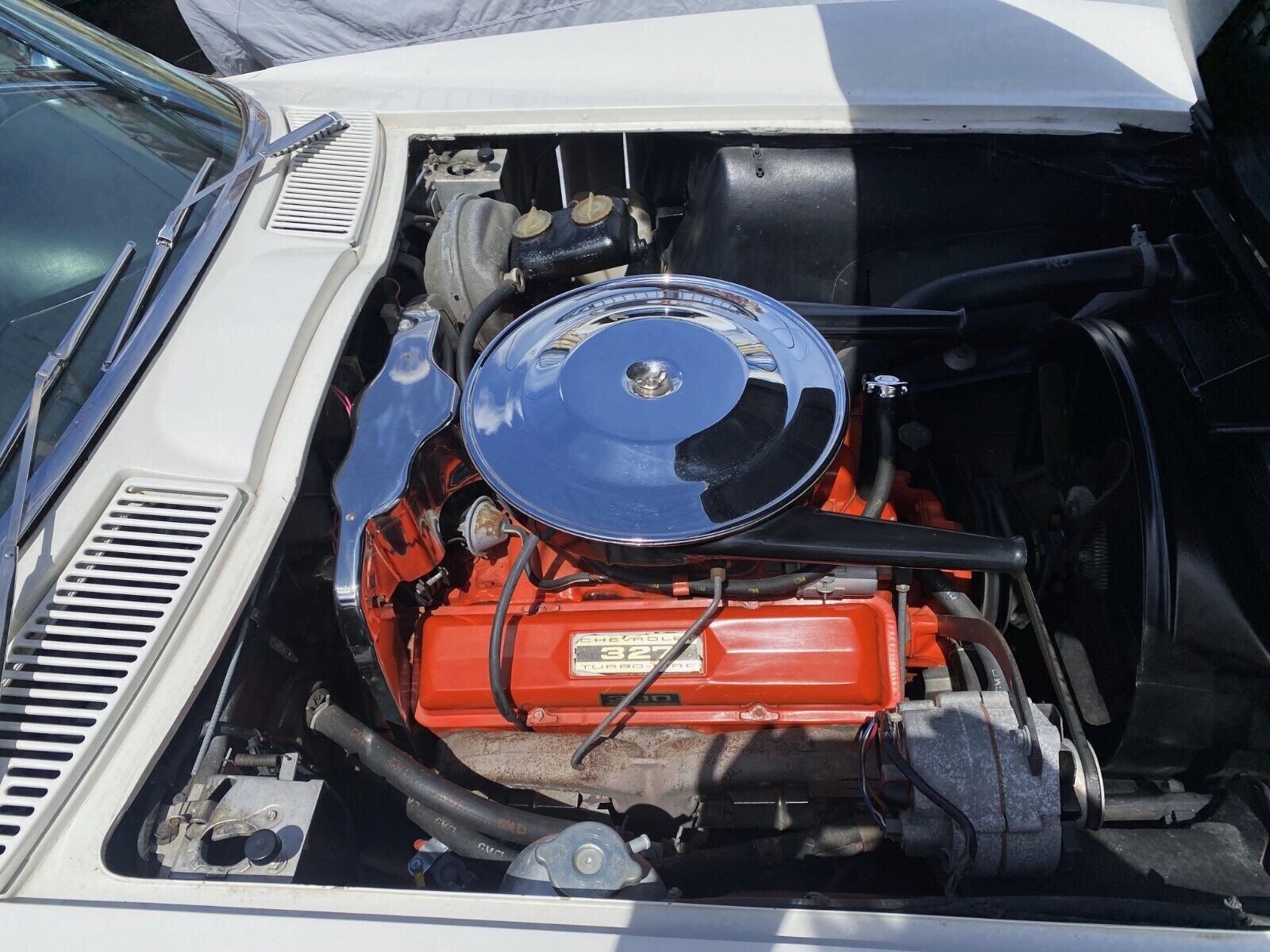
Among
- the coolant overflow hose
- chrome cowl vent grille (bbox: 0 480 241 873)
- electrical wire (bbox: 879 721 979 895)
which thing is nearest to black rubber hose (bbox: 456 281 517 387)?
the coolant overflow hose

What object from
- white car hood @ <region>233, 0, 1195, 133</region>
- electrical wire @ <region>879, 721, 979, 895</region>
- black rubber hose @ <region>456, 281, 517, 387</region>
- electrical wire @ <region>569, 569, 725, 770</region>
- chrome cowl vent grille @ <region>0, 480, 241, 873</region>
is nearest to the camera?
chrome cowl vent grille @ <region>0, 480, 241, 873</region>

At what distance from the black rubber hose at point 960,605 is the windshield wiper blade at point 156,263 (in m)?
1.22

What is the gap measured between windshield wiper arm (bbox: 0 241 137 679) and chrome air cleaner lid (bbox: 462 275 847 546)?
538 mm

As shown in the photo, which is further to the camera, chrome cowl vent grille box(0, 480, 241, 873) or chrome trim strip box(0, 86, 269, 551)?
chrome trim strip box(0, 86, 269, 551)

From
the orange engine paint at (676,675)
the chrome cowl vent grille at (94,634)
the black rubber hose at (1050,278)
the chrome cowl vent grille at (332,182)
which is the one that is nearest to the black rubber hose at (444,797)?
the orange engine paint at (676,675)

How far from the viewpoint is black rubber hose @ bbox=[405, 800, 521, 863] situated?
3.65 feet

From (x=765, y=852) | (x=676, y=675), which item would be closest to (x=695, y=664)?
(x=676, y=675)

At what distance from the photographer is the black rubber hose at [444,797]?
111 cm

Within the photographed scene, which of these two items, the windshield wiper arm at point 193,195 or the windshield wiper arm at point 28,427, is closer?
the windshield wiper arm at point 28,427

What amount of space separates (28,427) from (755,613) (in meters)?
1.00

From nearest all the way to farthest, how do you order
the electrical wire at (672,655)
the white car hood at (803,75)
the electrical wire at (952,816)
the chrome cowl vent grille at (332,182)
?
the electrical wire at (952,816) → the electrical wire at (672,655) → the chrome cowl vent grille at (332,182) → the white car hood at (803,75)

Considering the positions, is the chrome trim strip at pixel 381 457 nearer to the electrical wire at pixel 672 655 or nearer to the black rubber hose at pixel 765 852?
the electrical wire at pixel 672 655

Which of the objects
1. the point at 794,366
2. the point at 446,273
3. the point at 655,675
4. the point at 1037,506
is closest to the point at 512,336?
the point at 446,273

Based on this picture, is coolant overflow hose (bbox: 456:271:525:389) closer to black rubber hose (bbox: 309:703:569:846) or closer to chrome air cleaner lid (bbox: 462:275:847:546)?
chrome air cleaner lid (bbox: 462:275:847:546)
